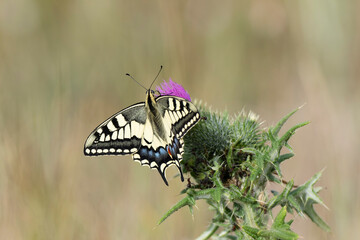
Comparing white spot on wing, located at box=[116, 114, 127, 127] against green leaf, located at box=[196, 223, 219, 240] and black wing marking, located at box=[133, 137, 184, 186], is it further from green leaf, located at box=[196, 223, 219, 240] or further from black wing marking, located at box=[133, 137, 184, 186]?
green leaf, located at box=[196, 223, 219, 240]

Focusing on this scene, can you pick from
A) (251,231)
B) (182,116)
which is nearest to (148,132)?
(182,116)

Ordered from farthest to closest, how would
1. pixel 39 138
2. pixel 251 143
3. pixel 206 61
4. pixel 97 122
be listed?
pixel 206 61 → pixel 97 122 → pixel 39 138 → pixel 251 143

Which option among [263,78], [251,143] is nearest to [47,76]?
[263,78]

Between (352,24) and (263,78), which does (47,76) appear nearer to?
(263,78)

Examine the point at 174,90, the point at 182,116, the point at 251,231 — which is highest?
the point at 174,90

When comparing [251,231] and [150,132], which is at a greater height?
[150,132]

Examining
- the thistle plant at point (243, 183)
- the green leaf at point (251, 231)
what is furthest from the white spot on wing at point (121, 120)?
the green leaf at point (251, 231)

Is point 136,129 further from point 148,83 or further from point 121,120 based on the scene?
point 148,83
